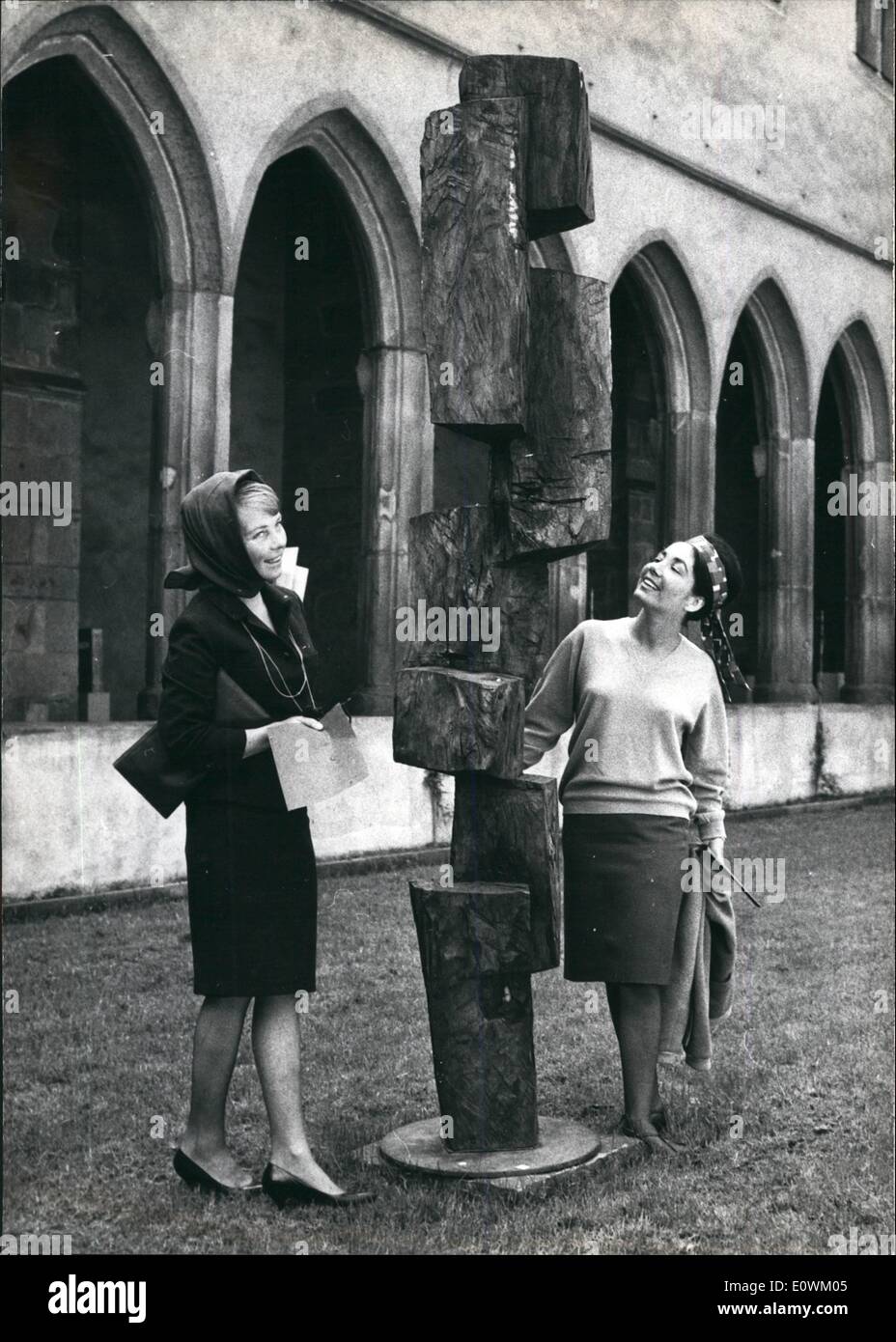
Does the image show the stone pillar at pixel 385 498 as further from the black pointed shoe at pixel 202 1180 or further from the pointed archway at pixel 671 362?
the black pointed shoe at pixel 202 1180

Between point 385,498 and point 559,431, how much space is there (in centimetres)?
602

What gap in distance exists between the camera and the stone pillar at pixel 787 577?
13711mm

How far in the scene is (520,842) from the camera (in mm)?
3930

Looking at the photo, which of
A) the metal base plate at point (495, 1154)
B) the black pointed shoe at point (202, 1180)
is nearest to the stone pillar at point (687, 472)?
the metal base plate at point (495, 1154)

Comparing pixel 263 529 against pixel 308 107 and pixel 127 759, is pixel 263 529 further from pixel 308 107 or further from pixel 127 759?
pixel 308 107

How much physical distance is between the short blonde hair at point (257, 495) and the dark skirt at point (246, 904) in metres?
0.71

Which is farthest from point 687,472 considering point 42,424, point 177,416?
point 177,416

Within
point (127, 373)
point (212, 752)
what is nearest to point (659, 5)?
point (127, 373)

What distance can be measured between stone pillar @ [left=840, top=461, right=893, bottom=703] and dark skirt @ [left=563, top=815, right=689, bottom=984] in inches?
435

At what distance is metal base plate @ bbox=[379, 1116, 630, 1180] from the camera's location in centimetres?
382

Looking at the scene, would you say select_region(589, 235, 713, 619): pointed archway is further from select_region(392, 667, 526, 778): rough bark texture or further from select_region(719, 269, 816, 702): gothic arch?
select_region(392, 667, 526, 778): rough bark texture

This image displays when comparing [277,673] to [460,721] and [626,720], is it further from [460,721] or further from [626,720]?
[626,720]

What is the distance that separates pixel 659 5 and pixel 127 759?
10173 millimetres

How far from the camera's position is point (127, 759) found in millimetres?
3590
